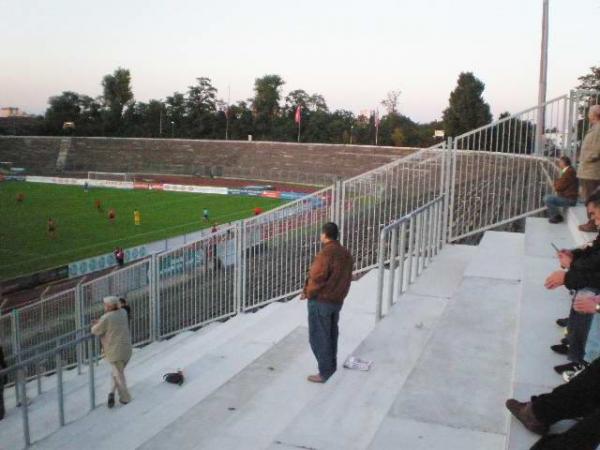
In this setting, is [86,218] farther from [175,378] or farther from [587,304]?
[587,304]

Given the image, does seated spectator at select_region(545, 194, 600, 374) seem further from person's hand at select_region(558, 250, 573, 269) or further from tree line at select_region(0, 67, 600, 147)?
tree line at select_region(0, 67, 600, 147)

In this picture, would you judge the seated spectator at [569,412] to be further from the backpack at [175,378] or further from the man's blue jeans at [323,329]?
the backpack at [175,378]

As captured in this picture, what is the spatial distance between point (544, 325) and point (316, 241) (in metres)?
4.75

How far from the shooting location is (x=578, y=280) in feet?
10.1

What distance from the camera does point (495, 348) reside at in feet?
14.3

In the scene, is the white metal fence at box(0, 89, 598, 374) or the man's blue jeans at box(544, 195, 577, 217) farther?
the white metal fence at box(0, 89, 598, 374)

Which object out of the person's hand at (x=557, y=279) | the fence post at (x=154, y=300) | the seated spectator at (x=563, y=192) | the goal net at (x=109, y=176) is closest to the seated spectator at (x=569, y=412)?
the person's hand at (x=557, y=279)

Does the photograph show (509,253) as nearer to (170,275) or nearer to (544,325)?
(544,325)

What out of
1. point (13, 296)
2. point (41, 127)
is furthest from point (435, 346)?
point (41, 127)

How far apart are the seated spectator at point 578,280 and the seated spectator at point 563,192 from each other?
154 inches

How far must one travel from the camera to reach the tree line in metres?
71.4

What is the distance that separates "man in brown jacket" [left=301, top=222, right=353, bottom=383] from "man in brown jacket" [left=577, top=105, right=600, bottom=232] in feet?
9.62

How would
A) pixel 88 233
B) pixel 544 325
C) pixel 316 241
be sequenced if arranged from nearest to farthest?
1. pixel 544 325
2. pixel 316 241
3. pixel 88 233

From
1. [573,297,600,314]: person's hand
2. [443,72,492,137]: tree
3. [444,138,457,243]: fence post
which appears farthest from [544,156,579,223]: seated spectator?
[443,72,492,137]: tree
